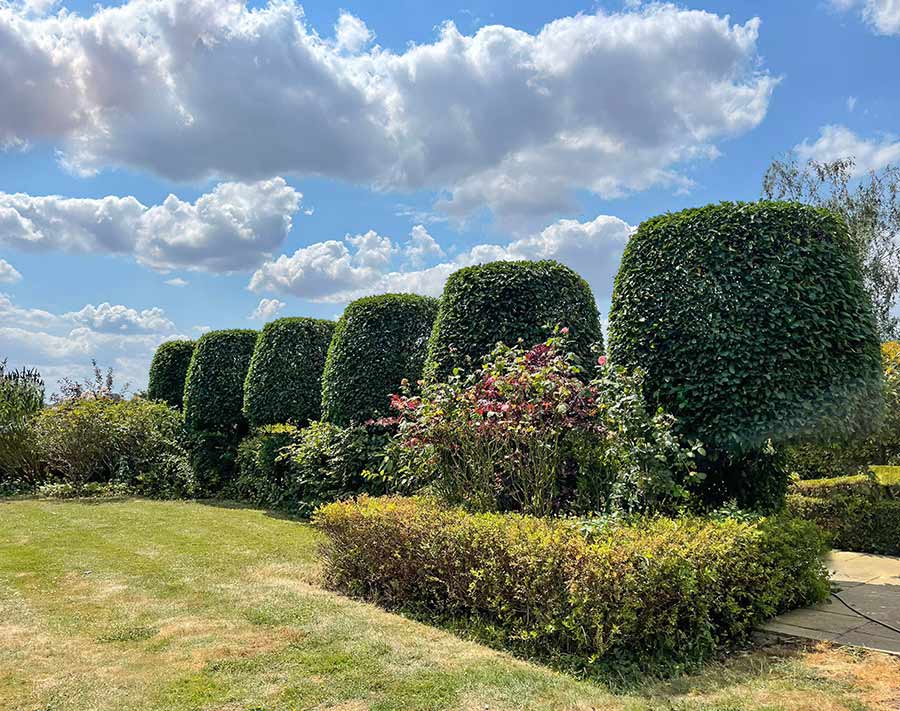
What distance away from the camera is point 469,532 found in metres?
5.13

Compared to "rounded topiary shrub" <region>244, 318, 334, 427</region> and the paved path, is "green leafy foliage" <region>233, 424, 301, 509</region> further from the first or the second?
the paved path

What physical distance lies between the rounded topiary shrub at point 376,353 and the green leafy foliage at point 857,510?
5626mm

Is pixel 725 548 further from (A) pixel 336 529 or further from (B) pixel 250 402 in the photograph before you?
(B) pixel 250 402

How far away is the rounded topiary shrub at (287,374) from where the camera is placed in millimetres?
13555

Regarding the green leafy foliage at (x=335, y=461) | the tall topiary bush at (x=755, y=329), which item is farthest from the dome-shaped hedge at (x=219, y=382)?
the tall topiary bush at (x=755, y=329)

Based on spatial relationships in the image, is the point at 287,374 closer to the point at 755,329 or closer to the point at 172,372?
the point at 172,372

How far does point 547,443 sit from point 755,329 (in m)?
2.07

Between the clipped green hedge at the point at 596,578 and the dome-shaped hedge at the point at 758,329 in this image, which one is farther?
the dome-shaped hedge at the point at 758,329

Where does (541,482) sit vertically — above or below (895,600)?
above

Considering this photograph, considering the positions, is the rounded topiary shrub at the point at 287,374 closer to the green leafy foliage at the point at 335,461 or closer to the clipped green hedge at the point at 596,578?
the green leafy foliage at the point at 335,461

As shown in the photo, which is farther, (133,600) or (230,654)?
(133,600)

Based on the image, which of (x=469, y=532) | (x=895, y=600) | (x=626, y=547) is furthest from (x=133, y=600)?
(x=895, y=600)

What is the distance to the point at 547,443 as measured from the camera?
622cm

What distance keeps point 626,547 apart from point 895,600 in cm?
305
